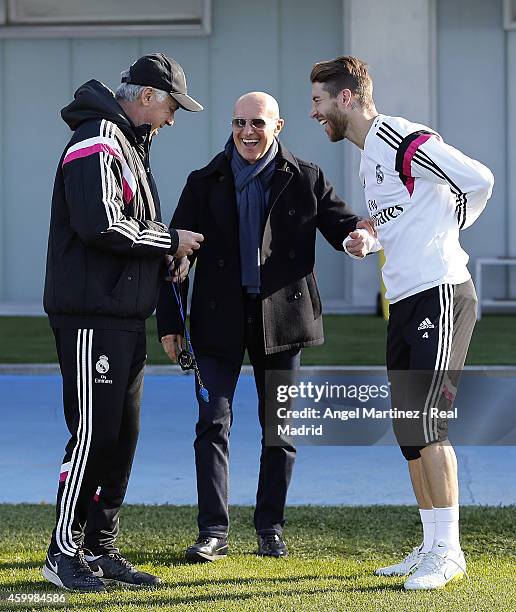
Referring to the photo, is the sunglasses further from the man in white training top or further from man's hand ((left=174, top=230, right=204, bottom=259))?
man's hand ((left=174, top=230, right=204, bottom=259))

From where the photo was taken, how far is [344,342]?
13156 millimetres

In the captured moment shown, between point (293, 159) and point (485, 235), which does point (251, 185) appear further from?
point (485, 235)

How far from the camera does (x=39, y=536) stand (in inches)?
223

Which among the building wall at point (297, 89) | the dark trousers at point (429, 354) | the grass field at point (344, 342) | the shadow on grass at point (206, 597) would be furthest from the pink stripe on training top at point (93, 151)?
the building wall at point (297, 89)

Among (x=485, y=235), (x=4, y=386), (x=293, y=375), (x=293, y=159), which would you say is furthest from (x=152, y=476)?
(x=485, y=235)

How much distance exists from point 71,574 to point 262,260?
1571 mm

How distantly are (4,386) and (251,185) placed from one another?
235 inches

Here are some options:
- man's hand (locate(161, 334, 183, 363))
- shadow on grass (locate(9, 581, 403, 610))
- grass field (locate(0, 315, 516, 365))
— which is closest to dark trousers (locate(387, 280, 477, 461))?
shadow on grass (locate(9, 581, 403, 610))

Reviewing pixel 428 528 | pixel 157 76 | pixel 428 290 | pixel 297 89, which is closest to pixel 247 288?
pixel 428 290

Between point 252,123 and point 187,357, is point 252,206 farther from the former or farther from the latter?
point 187,357

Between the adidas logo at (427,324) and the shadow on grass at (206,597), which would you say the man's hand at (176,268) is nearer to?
the adidas logo at (427,324)

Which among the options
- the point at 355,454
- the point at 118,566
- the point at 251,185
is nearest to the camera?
the point at 118,566

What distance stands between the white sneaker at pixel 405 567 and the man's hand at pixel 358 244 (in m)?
1.21

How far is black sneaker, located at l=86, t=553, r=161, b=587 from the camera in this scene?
4.77 meters
